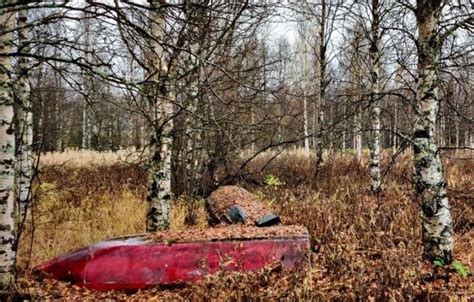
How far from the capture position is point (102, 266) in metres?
4.68

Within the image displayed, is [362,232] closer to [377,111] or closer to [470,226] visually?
[470,226]

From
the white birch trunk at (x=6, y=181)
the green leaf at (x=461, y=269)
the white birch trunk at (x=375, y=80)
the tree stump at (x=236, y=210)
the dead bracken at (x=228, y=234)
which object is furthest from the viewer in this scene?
the white birch trunk at (x=375, y=80)

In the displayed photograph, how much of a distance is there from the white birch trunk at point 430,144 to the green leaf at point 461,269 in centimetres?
10

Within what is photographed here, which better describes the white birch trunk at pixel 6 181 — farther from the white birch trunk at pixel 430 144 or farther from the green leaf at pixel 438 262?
the green leaf at pixel 438 262

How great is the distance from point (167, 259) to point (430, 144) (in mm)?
3090

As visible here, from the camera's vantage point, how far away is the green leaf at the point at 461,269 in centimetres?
439

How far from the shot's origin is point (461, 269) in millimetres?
4414

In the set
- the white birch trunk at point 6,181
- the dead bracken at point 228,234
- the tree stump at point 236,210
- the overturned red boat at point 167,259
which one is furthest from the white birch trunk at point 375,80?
the white birch trunk at point 6,181

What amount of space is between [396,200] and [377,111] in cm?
249

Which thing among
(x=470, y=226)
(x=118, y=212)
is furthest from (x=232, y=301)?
(x=470, y=226)

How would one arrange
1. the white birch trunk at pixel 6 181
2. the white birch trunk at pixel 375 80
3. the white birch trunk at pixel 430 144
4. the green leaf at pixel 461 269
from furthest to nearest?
1. the white birch trunk at pixel 375 80
2. the white birch trunk at pixel 430 144
3. the green leaf at pixel 461 269
4. the white birch trunk at pixel 6 181

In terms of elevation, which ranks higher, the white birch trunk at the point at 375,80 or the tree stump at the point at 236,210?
the white birch trunk at the point at 375,80

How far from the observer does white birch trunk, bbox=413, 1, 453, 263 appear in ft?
14.8

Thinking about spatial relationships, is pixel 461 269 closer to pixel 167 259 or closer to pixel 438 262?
pixel 438 262
